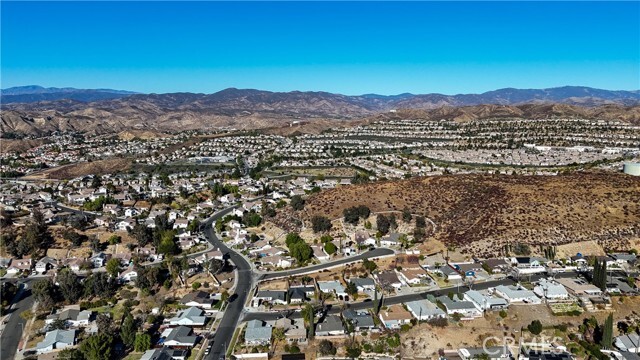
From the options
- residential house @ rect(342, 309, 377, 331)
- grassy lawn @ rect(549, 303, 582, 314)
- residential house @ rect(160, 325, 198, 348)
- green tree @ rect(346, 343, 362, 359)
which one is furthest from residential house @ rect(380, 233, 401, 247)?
residential house @ rect(160, 325, 198, 348)

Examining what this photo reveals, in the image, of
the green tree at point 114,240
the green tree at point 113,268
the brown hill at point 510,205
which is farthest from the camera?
the green tree at point 114,240

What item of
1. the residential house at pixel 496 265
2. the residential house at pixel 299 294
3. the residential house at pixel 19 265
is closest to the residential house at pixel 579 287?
the residential house at pixel 496 265

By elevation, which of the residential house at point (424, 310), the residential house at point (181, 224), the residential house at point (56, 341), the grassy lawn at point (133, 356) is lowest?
the grassy lawn at point (133, 356)

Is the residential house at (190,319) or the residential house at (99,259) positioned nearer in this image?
the residential house at (190,319)

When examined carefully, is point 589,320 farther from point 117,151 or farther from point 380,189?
point 117,151

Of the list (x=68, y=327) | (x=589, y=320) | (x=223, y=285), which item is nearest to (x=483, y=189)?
(x=589, y=320)

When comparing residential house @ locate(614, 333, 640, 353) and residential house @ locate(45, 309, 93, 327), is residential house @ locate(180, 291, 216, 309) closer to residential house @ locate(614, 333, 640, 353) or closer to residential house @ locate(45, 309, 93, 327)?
residential house @ locate(45, 309, 93, 327)

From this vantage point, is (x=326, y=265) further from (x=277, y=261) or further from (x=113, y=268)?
(x=113, y=268)

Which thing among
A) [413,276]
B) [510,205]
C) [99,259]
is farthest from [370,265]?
[99,259]

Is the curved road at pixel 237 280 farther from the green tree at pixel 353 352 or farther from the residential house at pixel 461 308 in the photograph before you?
the residential house at pixel 461 308
